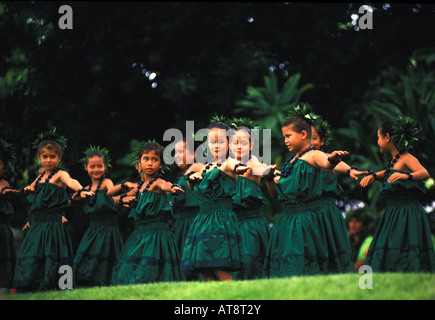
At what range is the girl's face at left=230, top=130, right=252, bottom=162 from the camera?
9586 mm

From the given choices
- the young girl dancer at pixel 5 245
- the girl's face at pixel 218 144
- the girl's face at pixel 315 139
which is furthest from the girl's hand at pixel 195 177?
the young girl dancer at pixel 5 245

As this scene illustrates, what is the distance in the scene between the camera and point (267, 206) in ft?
51.9

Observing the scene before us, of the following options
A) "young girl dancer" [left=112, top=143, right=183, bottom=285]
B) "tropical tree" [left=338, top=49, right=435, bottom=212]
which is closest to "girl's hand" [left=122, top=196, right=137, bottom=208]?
"young girl dancer" [left=112, top=143, right=183, bottom=285]

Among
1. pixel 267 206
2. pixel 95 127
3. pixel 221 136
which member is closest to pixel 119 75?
pixel 95 127

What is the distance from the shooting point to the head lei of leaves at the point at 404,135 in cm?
930

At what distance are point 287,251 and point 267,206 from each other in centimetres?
731

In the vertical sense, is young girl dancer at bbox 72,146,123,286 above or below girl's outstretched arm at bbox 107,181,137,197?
below

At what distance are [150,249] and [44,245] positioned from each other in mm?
1433

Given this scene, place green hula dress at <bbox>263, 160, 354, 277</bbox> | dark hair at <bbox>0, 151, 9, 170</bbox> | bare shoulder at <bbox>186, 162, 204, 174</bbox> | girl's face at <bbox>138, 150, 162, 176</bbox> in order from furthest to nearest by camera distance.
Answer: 1. bare shoulder at <bbox>186, 162, 204, 174</bbox>
2. dark hair at <bbox>0, 151, 9, 170</bbox>
3. girl's face at <bbox>138, 150, 162, 176</bbox>
4. green hula dress at <bbox>263, 160, 354, 277</bbox>

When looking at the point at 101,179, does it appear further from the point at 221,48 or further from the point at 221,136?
the point at 221,48

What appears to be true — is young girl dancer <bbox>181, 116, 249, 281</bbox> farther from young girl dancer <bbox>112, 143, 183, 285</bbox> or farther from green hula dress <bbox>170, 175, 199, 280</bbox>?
green hula dress <bbox>170, 175, 199, 280</bbox>

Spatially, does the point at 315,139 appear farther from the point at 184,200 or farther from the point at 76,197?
the point at 76,197

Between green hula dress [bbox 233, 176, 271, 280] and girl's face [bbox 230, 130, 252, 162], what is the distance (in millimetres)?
453
